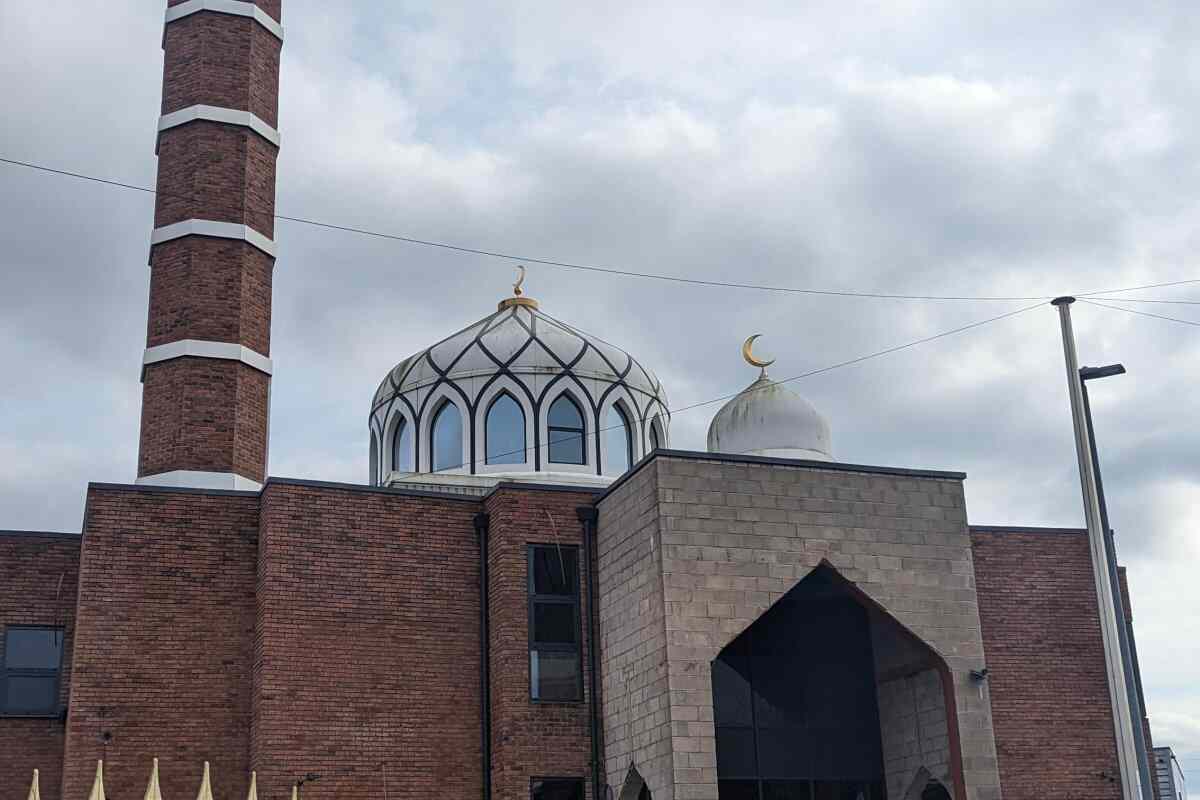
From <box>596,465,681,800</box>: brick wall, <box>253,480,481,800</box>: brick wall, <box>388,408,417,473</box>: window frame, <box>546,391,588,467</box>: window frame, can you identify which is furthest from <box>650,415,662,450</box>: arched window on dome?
<box>253,480,481,800</box>: brick wall

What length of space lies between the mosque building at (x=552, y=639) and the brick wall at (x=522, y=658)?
0.12 ft

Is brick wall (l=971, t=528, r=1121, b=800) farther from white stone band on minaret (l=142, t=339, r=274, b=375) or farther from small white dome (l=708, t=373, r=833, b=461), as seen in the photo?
white stone band on minaret (l=142, t=339, r=274, b=375)

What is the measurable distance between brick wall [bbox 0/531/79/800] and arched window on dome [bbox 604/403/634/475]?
31.6ft

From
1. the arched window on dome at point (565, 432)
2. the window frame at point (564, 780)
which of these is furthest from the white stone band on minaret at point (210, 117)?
the window frame at point (564, 780)

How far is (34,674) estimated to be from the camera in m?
19.7

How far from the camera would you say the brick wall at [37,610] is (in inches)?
754

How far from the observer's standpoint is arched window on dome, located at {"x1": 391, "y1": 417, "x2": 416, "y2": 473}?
26.5m

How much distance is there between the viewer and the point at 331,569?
19.2 m

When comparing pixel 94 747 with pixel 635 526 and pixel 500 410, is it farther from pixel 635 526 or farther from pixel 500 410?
pixel 500 410

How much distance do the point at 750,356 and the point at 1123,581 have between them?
7.20 meters

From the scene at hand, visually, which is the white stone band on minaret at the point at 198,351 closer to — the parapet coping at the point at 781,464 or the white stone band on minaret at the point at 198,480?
the white stone band on minaret at the point at 198,480

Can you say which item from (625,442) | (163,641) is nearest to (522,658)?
(163,641)

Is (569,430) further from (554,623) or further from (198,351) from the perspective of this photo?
(554,623)

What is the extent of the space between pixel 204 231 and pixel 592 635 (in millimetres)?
9302
